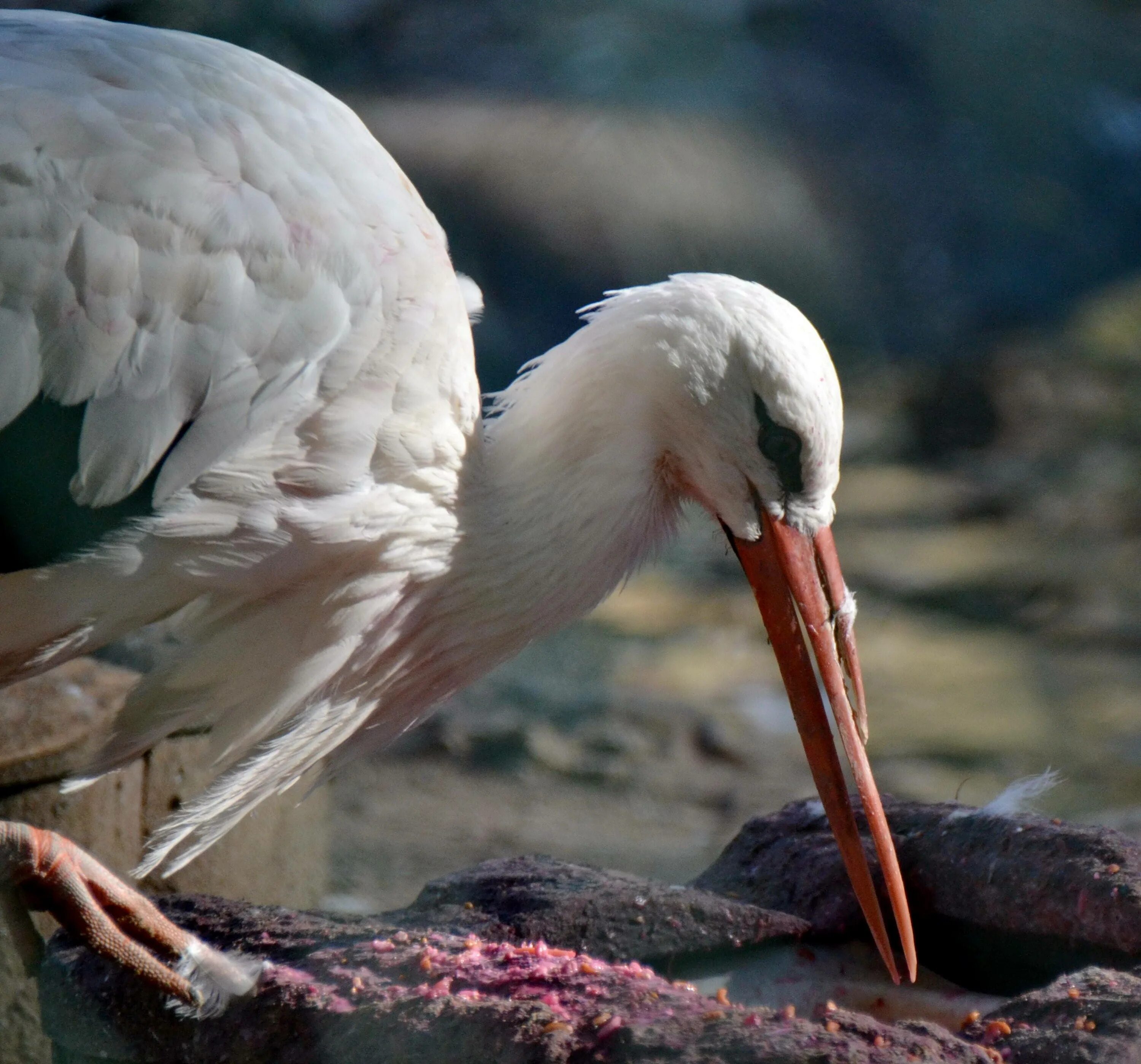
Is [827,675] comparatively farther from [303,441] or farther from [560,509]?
[303,441]

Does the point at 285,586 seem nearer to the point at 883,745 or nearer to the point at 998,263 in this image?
the point at 883,745

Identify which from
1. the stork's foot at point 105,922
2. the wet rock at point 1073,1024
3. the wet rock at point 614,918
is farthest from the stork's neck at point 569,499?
the wet rock at point 1073,1024

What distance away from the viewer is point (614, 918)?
1.47 meters

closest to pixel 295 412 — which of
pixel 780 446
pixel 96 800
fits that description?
pixel 780 446

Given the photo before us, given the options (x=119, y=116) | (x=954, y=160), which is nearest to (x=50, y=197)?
(x=119, y=116)

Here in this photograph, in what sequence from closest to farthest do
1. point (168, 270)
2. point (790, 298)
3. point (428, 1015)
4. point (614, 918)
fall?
point (428, 1015), point (168, 270), point (614, 918), point (790, 298)

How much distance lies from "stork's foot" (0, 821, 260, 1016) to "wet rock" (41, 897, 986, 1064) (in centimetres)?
2

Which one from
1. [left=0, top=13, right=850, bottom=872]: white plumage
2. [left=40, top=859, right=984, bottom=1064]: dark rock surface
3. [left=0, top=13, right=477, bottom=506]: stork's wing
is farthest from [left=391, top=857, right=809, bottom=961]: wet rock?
[left=0, top=13, right=477, bottom=506]: stork's wing

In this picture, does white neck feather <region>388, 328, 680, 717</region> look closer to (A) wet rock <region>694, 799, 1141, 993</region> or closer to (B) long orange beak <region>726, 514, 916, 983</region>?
(B) long orange beak <region>726, 514, 916, 983</region>

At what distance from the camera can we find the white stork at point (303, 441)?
4.10ft

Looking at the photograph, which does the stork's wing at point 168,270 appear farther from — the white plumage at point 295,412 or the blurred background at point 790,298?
the blurred background at point 790,298

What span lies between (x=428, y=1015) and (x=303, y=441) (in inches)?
20.7

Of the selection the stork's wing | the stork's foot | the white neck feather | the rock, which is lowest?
the rock

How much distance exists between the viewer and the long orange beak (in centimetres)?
141
